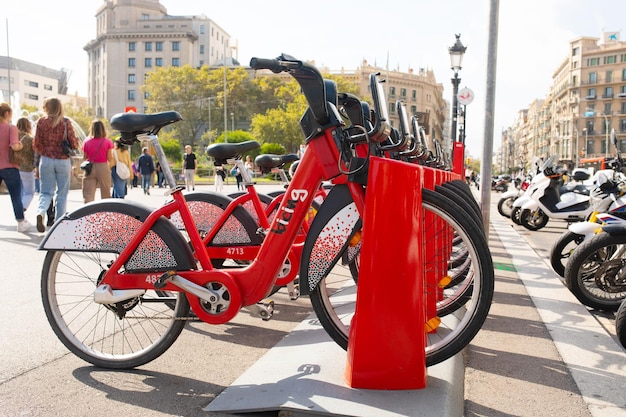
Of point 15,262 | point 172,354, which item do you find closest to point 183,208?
point 172,354

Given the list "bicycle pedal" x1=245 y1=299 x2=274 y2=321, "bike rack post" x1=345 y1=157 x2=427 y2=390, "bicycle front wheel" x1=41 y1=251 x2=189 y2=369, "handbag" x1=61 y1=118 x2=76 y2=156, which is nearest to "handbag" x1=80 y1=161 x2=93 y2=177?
"handbag" x1=61 y1=118 x2=76 y2=156

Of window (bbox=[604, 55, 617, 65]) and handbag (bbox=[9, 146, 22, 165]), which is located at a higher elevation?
window (bbox=[604, 55, 617, 65])

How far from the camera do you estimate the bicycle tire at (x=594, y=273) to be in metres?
4.90

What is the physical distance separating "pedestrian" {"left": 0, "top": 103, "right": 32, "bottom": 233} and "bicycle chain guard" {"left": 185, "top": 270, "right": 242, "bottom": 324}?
697cm

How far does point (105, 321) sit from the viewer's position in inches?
153

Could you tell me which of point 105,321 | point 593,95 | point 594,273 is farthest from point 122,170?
point 593,95

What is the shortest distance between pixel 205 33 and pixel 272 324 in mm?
119765

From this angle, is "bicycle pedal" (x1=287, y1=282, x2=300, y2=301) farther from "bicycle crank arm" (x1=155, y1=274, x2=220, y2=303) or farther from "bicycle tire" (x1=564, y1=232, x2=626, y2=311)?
"bicycle tire" (x1=564, y1=232, x2=626, y2=311)

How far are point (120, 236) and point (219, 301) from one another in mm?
690

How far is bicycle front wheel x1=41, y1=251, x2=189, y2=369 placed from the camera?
3.26 metres

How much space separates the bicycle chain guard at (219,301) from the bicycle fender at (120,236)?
17cm

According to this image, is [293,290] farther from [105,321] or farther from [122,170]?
[122,170]

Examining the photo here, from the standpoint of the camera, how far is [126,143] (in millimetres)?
3447

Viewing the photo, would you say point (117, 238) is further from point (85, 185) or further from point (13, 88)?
point (13, 88)
